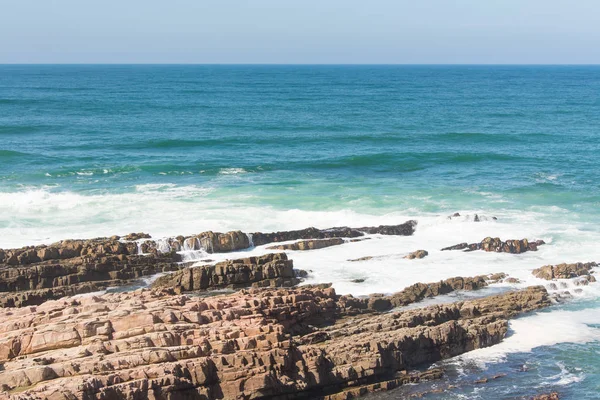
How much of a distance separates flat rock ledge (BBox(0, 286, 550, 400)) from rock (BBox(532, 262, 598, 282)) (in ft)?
22.7

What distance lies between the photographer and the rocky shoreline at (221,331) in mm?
20125

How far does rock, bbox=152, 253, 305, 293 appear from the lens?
29969 millimetres

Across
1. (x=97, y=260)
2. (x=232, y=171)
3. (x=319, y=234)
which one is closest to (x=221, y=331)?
(x=97, y=260)

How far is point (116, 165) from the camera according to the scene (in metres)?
56.5

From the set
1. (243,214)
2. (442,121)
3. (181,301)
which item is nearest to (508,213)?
(243,214)

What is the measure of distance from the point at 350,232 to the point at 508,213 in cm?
1086

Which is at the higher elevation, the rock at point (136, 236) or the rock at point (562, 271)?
the rock at point (136, 236)

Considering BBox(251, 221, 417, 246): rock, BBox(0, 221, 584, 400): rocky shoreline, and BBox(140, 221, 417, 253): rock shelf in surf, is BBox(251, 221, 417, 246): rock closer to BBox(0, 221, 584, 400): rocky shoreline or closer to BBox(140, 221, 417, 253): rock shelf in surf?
BBox(140, 221, 417, 253): rock shelf in surf

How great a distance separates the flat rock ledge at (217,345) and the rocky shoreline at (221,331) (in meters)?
0.03

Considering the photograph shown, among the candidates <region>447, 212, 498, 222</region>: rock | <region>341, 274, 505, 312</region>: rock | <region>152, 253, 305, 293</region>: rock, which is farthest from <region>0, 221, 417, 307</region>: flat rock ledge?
<region>447, 212, 498, 222</region>: rock

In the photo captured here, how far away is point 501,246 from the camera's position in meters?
36.8

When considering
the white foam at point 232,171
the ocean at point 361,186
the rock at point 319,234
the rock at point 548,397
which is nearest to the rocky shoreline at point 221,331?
the ocean at point 361,186

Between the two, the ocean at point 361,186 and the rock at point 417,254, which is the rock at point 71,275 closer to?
the ocean at point 361,186

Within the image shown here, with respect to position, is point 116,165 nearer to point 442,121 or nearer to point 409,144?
point 409,144
